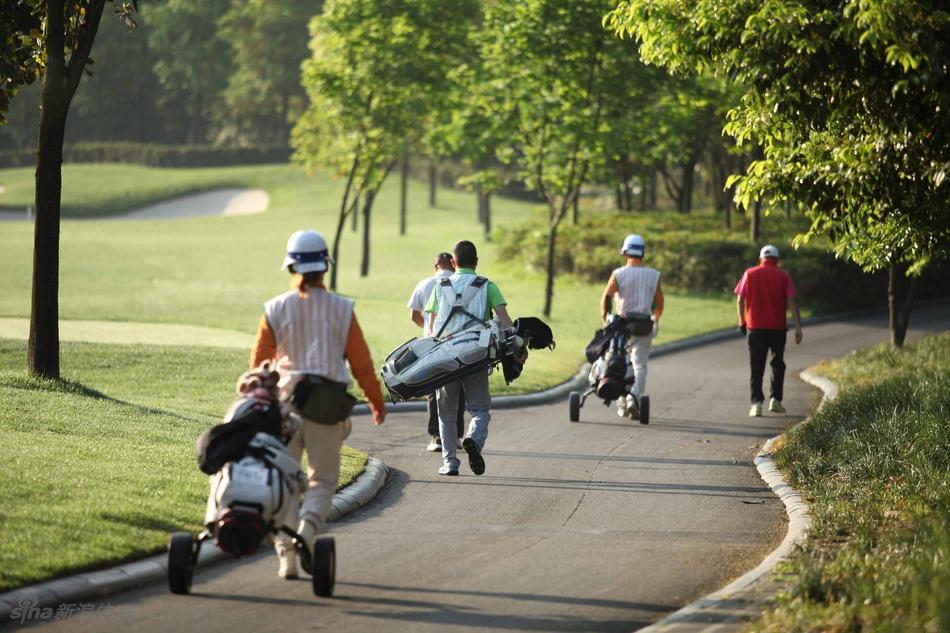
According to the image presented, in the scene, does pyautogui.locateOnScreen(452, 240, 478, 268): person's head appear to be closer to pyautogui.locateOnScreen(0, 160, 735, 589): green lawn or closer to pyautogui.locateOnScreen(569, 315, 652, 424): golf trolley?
pyautogui.locateOnScreen(0, 160, 735, 589): green lawn

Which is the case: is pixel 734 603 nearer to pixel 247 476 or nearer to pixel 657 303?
pixel 247 476

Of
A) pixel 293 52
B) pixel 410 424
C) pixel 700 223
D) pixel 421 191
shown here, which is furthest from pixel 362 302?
pixel 293 52

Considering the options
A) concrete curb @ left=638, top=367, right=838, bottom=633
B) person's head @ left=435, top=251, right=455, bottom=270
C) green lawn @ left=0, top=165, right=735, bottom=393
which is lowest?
green lawn @ left=0, top=165, right=735, bottom=393

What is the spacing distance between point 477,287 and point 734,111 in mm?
2890

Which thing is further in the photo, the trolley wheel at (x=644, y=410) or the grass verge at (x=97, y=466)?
the trolley wheel at (x=644, y=410)

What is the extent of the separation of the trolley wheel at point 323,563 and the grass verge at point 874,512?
236 cm

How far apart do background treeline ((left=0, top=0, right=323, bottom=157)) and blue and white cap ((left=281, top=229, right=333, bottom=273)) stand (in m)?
88.1

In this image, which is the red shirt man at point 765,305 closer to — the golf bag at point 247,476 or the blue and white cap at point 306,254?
the blue and white cap at point 306,254

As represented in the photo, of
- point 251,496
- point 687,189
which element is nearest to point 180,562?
point 251,496

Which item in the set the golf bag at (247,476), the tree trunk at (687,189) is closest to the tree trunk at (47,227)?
the golf bag at (247,476)

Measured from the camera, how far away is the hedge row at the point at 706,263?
32688mm

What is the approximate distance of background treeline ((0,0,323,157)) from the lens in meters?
94.8

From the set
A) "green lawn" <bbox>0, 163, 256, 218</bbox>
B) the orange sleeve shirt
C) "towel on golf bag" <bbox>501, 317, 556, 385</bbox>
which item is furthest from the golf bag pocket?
"green lawn" <bbox>0, 163, 256, 218</bbox>

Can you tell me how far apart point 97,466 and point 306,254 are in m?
3.70
